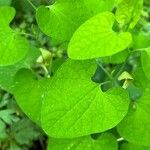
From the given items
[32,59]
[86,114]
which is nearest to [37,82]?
[32,59]

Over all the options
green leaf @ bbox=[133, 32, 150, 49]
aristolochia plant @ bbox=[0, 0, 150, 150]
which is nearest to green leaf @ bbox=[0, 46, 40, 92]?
aristolochia plant @ bbox=[0, 0, 150, 150]

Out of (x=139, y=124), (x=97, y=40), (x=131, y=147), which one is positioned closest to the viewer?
(x=97, y=40)

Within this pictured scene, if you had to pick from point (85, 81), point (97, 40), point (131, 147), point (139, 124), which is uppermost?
point (97, 40)

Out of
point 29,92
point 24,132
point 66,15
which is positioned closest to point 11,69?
point 29,92

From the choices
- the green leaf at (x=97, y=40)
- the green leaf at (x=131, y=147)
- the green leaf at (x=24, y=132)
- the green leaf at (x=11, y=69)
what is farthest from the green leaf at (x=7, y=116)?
the green leaf at (x=97, y=40)

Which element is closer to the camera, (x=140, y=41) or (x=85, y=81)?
(x=85, y=81)

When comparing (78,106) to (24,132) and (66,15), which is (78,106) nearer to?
(66,15)

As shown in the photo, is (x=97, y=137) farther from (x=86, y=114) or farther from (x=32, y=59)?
(x=32, y=59)
